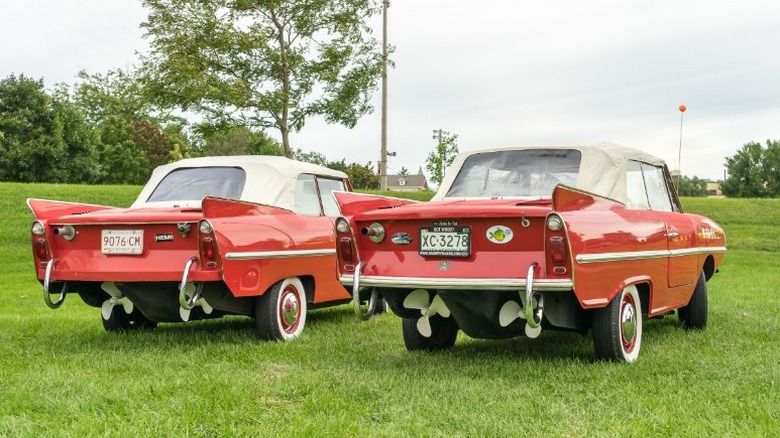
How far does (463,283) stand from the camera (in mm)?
5359

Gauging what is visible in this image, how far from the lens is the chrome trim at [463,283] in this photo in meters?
5.12

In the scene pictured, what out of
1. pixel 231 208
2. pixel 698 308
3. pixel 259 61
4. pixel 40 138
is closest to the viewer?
pixel 231 208

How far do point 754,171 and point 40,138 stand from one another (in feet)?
254

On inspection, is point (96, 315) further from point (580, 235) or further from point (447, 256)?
point (580, 235)

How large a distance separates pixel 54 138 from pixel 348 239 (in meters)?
40.8

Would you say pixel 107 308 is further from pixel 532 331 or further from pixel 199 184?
pixel 532 331

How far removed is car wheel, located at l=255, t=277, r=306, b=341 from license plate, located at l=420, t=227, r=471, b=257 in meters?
1.94

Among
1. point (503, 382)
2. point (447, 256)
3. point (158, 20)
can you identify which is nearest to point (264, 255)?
point (447, 256)

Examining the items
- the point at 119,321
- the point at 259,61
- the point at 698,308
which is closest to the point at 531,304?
the point at 698,308

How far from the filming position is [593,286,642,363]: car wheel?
18.6 feet

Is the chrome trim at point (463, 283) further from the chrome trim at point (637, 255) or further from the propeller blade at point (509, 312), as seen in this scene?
the propeller blade at point (509, 312)

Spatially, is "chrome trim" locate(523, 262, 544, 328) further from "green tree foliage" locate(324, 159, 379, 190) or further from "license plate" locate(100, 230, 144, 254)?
"green tree foliage" locate(324, 159, 379, 190)

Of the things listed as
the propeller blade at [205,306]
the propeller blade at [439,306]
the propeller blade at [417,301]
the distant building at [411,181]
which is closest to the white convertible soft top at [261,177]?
the propeller blade at [205,306]

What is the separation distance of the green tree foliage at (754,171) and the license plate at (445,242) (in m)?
95.9
